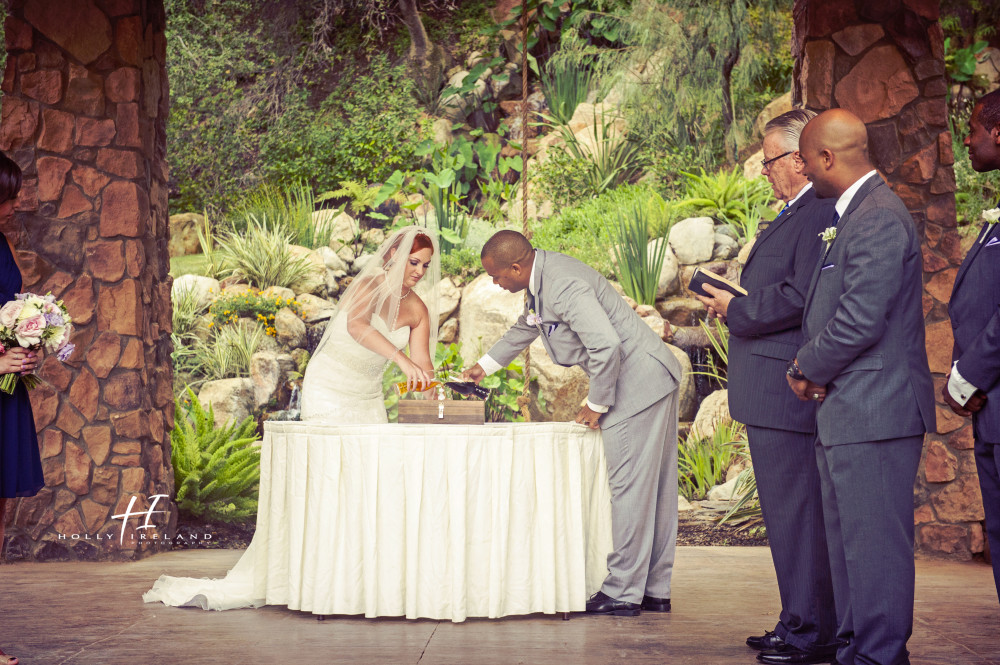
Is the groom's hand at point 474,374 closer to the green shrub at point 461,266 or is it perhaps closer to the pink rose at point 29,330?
the pink rose at point 29,330

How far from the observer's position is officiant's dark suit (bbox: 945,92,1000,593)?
2.24 meters

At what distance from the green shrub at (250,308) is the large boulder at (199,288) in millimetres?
101

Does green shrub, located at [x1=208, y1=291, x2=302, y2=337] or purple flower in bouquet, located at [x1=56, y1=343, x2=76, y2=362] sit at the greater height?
green shrub, located at [x1=208, y1=291, x2=302, y2=337]

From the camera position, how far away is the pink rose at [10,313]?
2.76m

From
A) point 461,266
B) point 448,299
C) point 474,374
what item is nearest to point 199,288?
point 448,299

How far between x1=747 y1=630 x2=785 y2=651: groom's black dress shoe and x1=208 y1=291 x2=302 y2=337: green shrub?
5.57 m

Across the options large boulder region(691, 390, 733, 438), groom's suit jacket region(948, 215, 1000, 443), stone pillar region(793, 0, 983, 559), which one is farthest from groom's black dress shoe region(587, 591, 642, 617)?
large boulder region(691, 390, 733, 438)

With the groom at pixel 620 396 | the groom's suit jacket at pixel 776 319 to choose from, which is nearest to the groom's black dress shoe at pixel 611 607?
the groom at pixel 620 396

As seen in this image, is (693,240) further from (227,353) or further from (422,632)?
(422,632)

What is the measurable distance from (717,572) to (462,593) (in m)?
1.71

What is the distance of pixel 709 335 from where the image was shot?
6789mm

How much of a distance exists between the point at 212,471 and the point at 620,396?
293 centimetres

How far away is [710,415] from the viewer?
21.7ft

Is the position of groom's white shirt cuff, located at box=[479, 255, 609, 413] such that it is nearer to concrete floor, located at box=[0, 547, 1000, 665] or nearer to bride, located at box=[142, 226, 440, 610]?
bride, located at box=[142, 226, 440, 610]
